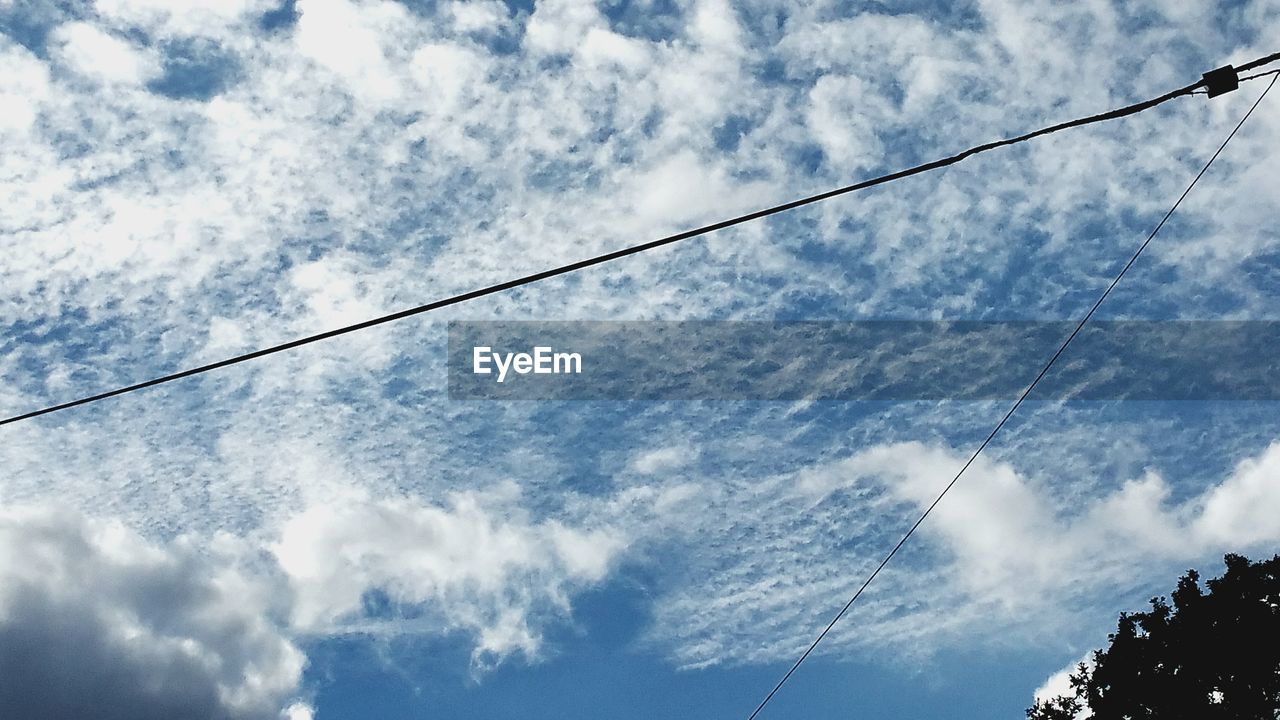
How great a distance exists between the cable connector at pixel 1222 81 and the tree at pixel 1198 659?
19.4m

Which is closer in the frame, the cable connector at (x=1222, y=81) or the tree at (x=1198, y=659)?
the cable connector at (x=1222, y=81)

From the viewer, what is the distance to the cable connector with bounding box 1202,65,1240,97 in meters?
6.21

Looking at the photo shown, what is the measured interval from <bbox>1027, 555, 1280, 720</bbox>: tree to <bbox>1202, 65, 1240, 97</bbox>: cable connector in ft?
63.5

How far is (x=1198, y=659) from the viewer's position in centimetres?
2147

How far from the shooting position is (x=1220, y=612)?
21.4m

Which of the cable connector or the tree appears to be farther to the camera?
the tree

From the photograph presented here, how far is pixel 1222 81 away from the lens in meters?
6.23

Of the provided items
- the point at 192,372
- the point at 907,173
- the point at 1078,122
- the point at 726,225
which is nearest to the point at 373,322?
the point at 192,372

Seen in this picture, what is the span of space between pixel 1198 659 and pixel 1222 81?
2015cm

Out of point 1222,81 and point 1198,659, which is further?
point 1198,659

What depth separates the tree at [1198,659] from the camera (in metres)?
20.6

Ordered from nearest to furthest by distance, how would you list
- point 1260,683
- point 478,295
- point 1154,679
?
point 478,295 < point 1260,683 < point 1154,679

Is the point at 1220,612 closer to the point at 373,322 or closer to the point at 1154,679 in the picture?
the point at 1154,679

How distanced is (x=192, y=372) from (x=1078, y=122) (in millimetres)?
6458
